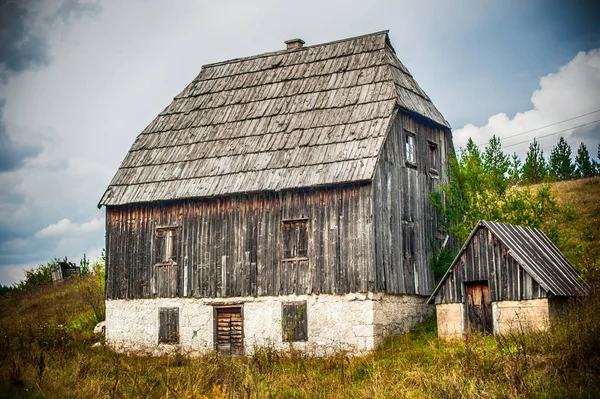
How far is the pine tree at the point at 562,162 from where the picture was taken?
1935 inches

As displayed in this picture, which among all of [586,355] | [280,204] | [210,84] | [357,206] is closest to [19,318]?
[210,84]

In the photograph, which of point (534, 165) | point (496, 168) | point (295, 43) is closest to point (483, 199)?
point (496, 168)

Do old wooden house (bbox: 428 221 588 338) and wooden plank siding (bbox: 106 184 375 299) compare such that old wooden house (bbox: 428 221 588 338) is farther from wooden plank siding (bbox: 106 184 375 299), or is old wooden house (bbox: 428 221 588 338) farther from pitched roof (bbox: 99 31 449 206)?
pitched roof (bbox: 99 31 449 206)

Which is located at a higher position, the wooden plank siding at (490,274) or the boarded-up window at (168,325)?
the wooden plank siding at (490,274)

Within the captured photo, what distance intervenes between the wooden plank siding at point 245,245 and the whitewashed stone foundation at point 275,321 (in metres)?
0.28

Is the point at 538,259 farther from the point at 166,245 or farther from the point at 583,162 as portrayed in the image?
the point at 583,162

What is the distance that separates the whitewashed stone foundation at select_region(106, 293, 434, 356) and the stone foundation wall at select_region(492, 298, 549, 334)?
308cm

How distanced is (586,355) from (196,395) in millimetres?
6635

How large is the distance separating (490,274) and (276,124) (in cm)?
816

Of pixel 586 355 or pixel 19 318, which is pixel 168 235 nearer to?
pixel 19 318

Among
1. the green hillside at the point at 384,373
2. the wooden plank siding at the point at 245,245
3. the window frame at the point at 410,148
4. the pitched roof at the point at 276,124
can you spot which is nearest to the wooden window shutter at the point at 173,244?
the wooden plank siding at the point at 245,245

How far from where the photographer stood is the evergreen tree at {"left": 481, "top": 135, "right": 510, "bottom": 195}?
24344 mm

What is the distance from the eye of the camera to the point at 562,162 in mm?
49656

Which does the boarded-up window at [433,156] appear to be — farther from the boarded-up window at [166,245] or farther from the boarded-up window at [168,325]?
the boarded-up window at [168,325]
